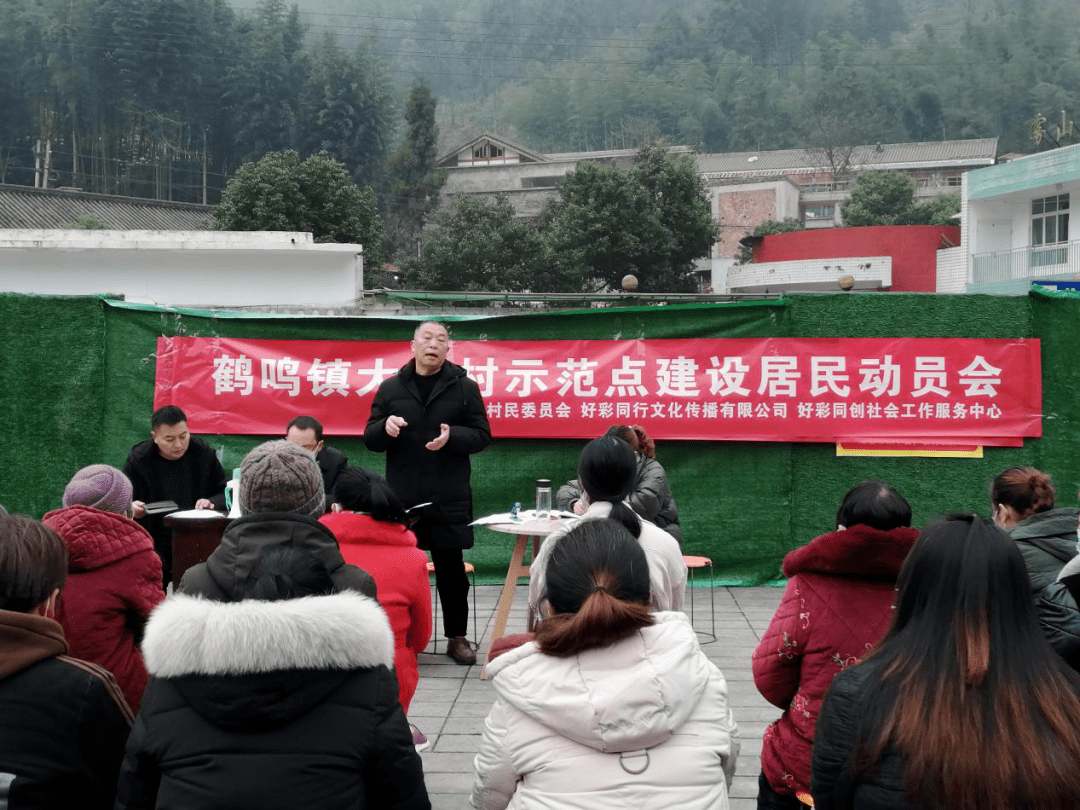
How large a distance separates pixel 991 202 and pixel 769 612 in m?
33.0

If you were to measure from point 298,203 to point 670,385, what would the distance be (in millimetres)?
31790

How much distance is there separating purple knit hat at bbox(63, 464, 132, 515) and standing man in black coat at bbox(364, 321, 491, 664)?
210cm

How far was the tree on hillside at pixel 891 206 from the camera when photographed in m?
54.6

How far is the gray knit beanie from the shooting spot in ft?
8.36

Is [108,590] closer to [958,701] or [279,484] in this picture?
[279,484]

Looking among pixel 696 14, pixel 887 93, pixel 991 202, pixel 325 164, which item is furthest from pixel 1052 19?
pixel 325 164

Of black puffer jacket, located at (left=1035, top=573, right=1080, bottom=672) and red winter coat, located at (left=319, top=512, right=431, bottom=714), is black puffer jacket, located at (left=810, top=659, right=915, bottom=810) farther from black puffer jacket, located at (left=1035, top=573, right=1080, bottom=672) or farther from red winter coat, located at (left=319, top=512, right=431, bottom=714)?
red winter coat, located at (left=319, top=512, right=431, bottom=714)

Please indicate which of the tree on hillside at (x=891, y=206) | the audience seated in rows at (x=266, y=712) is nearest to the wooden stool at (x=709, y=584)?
the audience seated in rows at (x=266, y=712)

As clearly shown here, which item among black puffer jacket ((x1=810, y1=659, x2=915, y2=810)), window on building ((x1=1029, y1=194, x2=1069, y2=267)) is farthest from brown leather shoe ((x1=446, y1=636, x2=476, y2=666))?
window on building ((x1=1029, y1=194, x2=1069, y2=267))

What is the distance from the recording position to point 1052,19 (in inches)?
4564

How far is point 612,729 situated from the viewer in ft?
6.50

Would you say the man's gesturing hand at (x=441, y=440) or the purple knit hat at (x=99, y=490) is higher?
the man's gesturing hand at (x=441, y=440)

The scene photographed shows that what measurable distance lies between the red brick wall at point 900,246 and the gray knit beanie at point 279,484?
136 ft

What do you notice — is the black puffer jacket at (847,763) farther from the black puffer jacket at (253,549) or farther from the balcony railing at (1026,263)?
the balcony railing at (1026,263)
